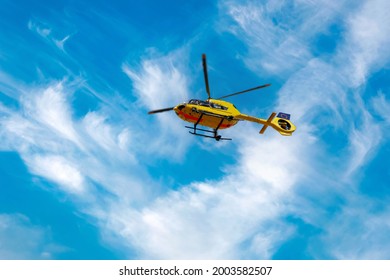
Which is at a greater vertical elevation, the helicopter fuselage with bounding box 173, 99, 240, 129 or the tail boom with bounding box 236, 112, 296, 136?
the tail boom with bounding box 236, 112, 296, 136

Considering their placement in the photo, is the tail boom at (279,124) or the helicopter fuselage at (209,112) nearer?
the helicopter fuselage at (209,112)

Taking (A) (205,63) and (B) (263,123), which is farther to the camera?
(B) (263,123)

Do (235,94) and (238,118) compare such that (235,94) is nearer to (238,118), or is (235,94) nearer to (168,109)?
(238,118)

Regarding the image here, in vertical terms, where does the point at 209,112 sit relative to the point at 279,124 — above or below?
below

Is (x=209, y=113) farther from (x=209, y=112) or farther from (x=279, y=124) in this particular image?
(x=279, y=124)

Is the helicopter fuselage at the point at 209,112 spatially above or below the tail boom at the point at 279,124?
below

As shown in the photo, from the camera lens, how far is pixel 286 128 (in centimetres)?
7988

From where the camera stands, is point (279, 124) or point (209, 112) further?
point (279, 124)

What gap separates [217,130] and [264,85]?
10.4 meters

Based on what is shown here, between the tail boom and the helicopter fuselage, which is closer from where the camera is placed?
the helicopter fuselage

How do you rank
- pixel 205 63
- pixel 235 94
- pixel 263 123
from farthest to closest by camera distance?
pixel 263 123
pixel 235 94
pixel 205 63

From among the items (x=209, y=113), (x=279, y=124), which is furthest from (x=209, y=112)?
(x=279, y=124)
